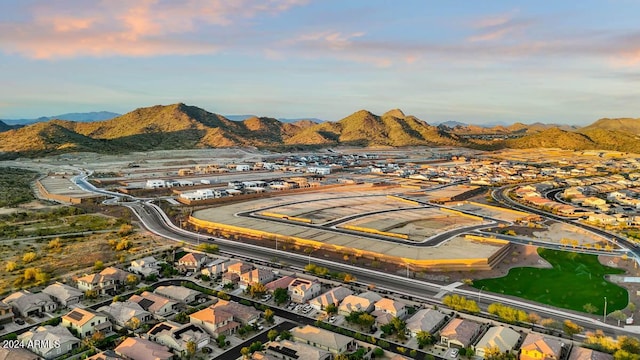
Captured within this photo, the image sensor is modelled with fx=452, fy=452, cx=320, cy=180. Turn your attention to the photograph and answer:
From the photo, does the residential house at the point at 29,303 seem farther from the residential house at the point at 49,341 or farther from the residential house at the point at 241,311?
the residential house at the point at 241,311

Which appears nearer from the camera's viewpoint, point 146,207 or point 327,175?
point 146,207

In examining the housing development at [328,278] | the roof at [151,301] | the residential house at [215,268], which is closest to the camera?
the housing development at [328,278]

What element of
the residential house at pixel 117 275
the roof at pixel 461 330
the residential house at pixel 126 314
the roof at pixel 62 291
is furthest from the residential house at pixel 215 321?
the roof at pixel 461 330

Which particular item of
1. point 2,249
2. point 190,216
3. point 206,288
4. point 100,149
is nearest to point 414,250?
point 206,288

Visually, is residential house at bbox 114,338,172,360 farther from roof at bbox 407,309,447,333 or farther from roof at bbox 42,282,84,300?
roof at bbox 407,309,447,333

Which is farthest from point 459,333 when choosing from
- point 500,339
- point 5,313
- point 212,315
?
point 5,313

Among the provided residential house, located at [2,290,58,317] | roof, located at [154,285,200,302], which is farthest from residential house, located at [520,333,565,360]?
residential house, located at [2,290,58,317]

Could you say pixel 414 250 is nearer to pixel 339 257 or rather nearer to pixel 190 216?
pixel 339 257
